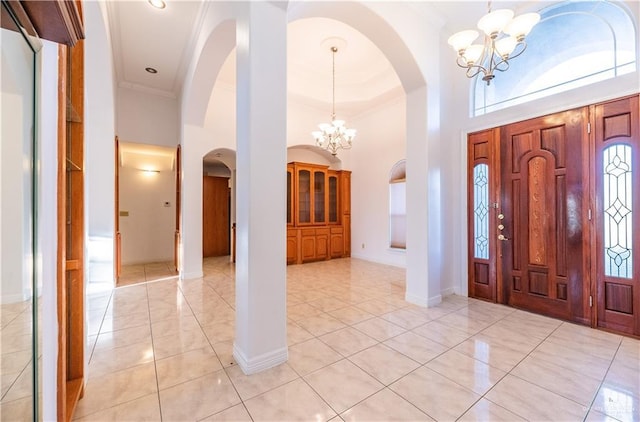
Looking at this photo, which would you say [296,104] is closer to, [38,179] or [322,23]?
[322,23]

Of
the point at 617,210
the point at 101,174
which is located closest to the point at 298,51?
the point at 101,174

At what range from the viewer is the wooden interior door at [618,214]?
2506 mm

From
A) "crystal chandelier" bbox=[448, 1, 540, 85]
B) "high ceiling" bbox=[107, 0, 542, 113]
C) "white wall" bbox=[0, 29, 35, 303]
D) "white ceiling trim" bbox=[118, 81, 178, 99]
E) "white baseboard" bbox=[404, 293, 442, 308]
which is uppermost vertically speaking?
"high ceiling" bbox=[107, 0, 542, 113]

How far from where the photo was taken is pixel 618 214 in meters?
2.62

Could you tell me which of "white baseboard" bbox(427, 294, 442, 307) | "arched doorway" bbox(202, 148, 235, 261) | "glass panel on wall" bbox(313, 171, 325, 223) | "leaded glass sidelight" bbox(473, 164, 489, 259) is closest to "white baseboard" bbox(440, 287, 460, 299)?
"white baseboard" bbox(427, 294, 442, 307)

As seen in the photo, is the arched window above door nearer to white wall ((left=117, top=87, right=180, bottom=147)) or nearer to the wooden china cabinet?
the wooden china cabinet

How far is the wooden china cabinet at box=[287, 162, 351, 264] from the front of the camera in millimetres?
6105

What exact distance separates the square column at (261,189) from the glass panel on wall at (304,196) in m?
4.11

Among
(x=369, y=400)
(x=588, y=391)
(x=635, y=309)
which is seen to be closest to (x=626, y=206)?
(x=635, y=309)

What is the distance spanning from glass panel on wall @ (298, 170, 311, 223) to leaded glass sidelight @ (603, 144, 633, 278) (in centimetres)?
492

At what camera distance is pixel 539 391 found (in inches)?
68.9

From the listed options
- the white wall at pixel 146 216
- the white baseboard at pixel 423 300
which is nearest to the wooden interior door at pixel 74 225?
the white baseboard at pixel 423 300

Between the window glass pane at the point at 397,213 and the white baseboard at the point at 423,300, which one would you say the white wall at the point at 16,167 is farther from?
the window glass pane at the point at 397,213

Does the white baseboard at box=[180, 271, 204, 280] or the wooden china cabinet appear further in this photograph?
the wooden china cabinet
